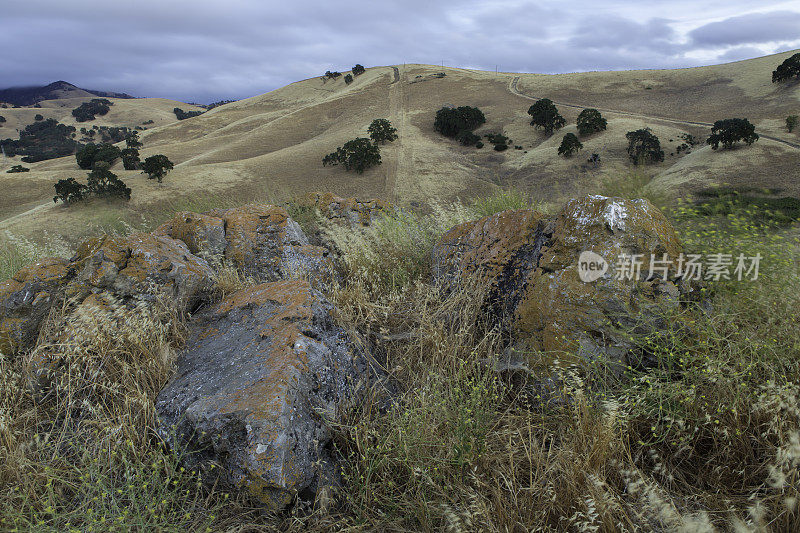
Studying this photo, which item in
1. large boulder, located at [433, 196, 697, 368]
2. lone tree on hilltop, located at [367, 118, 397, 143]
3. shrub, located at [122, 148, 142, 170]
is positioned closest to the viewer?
large boulder, located at [433, 196, 697, 368]

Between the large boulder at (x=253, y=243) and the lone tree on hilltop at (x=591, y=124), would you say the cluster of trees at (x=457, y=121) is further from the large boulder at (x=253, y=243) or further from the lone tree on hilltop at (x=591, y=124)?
the large boulder at (x=253, y=243)

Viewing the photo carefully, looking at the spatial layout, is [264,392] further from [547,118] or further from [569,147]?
[547,118]

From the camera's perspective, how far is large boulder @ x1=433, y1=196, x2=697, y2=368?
8.48ft

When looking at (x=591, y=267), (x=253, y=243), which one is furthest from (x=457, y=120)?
(x=591, y=267)

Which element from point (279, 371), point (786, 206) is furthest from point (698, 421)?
point (786, 206)

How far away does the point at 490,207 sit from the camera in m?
5.90

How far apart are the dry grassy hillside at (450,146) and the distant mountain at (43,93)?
11910 centimetres

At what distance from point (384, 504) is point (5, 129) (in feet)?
394

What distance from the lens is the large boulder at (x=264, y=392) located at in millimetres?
1965

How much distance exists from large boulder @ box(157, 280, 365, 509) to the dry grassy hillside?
806 centimetres

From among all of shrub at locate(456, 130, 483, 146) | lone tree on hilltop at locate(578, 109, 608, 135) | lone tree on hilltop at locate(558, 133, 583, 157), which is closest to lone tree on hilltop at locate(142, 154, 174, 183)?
shrub at locate(456, 130, 483, 146)

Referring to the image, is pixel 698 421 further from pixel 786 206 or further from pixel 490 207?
pixel 786 206

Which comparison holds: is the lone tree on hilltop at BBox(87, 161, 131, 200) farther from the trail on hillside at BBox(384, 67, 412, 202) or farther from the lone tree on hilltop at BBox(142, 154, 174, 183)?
the trail on hillside at BBox(384, 67, 412, 202)

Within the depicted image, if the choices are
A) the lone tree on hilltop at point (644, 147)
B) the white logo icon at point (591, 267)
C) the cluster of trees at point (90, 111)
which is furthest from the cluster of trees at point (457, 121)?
the cluster of trees at point (90, 111)
